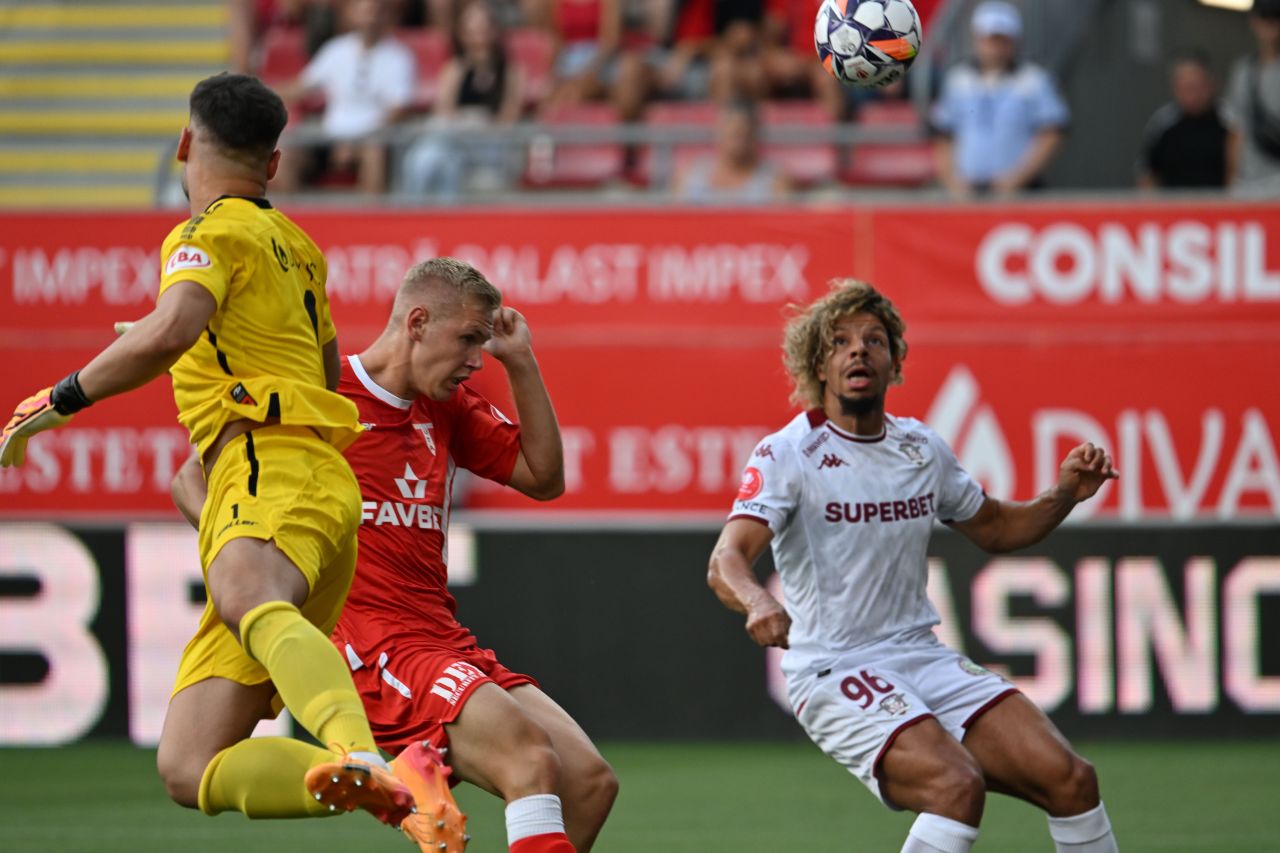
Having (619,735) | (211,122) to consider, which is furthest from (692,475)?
(211,122)

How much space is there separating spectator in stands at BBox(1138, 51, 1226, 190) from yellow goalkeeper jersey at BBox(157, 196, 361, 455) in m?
9.78

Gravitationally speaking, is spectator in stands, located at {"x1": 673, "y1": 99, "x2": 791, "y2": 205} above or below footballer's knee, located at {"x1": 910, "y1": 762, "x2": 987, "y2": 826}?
above

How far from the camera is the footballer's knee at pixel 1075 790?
569 cm

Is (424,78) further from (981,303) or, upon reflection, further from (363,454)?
(363,454)

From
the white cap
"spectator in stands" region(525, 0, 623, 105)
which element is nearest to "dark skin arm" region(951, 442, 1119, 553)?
the white cap

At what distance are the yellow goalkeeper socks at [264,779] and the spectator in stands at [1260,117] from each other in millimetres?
10081

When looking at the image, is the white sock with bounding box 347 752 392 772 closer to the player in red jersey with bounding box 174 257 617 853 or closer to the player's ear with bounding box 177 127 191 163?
the player in red jersey with bounding box 174 257 617 853

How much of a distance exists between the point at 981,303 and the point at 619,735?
4.31 meters

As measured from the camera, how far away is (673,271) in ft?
44.1

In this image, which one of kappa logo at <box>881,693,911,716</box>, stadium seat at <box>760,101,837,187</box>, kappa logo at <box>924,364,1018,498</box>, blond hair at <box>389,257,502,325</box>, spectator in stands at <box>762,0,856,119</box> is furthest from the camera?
spectator in stands at <box>762,0,856,119</box>

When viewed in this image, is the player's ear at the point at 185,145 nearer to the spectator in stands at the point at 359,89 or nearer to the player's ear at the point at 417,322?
the player's ear at the point at 417,322

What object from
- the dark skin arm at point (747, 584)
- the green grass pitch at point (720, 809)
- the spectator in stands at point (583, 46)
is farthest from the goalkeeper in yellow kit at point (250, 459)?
the spectator in stands at point (583, 46)

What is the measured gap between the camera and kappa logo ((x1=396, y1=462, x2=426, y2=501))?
5758mm

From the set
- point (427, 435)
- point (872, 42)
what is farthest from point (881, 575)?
point (872, 42)
